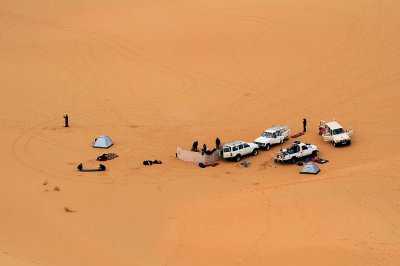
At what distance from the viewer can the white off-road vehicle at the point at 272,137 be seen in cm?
2953

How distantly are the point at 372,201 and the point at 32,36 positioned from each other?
29.9m

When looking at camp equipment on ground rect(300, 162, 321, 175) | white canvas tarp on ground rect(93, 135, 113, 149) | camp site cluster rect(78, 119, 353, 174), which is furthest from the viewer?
white canvas tarp on ground rect(93, 135, 113, 149)

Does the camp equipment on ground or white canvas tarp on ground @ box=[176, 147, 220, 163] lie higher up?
white canvas tarp on ground @ box=[176, 147, 220, 163]

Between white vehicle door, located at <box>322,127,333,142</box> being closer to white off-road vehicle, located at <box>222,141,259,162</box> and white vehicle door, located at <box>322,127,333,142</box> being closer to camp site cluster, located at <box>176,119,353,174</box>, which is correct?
camp site cluster, located at <box>176,119,353,174</box>

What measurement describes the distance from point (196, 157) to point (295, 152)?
410cm

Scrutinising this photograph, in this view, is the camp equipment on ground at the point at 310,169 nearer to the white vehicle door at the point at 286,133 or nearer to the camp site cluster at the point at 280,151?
the camp site cluster at the point at 280,151

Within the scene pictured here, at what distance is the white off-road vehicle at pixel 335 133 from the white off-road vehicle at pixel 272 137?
169 cm

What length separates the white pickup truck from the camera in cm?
2748

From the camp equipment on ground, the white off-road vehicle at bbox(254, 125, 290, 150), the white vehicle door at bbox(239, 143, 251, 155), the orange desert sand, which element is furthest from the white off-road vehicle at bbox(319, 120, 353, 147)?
the white vehicle door at bbox(239, 143, 251, 155)

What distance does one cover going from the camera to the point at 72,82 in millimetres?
38906

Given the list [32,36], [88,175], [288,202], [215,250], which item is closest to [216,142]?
[88,175]

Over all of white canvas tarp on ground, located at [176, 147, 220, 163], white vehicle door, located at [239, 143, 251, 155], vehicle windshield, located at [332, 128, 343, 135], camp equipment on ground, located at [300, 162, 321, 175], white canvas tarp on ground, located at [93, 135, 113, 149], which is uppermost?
vehicle windshield, located at [332, 128, 343, 135]

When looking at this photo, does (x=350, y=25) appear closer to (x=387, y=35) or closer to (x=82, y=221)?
(x=387, y=35)

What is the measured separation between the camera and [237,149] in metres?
28.3
